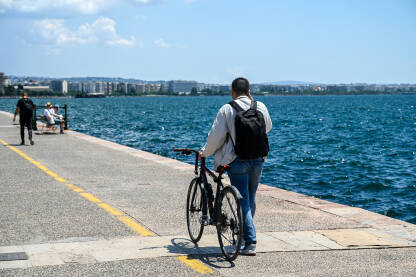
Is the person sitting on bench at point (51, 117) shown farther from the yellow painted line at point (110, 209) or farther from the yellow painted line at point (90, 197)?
the yellow painted line at point (110, 209)

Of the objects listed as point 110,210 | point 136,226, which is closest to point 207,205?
point 136,226

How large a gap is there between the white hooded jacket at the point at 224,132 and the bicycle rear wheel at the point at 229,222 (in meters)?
0.32

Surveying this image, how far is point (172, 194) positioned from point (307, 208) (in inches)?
89.2

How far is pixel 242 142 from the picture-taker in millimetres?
5547

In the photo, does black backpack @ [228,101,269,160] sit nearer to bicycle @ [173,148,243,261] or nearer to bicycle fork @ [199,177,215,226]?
bicycle @ [173,148,243,261]

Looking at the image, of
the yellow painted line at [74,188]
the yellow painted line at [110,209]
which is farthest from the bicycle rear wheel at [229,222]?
the yellow painted line at [74,188]

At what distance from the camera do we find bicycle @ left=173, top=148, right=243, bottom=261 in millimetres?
5457

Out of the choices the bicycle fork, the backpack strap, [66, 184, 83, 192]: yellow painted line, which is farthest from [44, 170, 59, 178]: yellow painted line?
the backpack strap

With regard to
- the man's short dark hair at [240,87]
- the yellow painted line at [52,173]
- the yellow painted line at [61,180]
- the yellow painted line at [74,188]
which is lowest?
the yellow painted line at [52,173]

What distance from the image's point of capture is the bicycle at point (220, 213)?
546cm

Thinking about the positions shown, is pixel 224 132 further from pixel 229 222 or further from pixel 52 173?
pixel 52 173

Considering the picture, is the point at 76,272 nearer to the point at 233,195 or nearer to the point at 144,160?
the point at 233,195

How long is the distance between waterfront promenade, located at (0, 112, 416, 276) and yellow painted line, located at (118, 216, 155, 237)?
0.04ft

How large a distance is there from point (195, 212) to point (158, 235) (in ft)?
1.89
